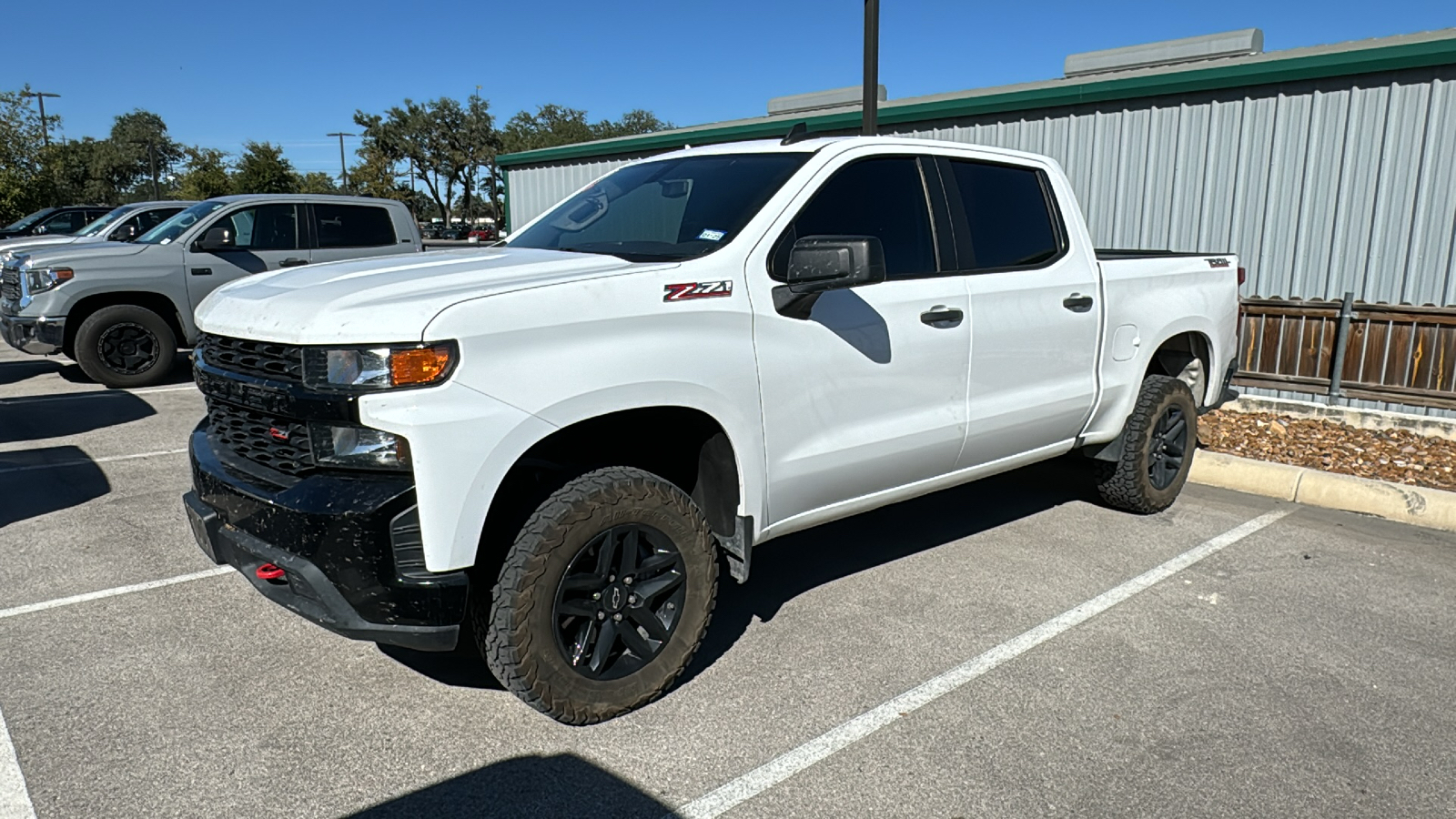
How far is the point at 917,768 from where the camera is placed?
Result: 3074 millimetres

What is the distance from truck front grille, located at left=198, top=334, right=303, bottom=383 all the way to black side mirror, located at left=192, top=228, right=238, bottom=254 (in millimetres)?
7263

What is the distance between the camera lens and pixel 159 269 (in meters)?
9.80

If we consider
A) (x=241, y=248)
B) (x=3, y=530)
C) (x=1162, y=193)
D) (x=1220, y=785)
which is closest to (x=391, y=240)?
(x=241, y=248)

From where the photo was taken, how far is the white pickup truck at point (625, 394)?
9.41 feet

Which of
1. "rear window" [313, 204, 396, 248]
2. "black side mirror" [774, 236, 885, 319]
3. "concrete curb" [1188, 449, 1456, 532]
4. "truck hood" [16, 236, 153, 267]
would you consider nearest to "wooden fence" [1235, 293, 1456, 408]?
"concrete curb" [1188, 449, 1456, 532]

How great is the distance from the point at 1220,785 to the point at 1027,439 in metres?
2.03

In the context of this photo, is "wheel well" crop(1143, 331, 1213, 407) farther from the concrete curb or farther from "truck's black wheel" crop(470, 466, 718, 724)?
"truck's black wheel" crop(470, 466, 718, 724)

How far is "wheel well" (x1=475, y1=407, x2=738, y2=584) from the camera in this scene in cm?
318

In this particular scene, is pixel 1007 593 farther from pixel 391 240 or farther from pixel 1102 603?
pixel 391 240

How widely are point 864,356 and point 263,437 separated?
6.96 feet

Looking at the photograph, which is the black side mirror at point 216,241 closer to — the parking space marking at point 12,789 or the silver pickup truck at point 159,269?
the silver pickup truck at point 159,269

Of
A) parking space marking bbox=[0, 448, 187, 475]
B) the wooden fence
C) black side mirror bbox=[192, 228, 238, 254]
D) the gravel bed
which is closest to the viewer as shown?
parking space marking bbox=[0, 448, 187, 475]

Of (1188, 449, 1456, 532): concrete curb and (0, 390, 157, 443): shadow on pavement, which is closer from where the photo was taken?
(1188, 449, 1456, 532): concrete curb

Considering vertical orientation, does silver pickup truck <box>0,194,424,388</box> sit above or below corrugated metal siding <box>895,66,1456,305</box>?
below
